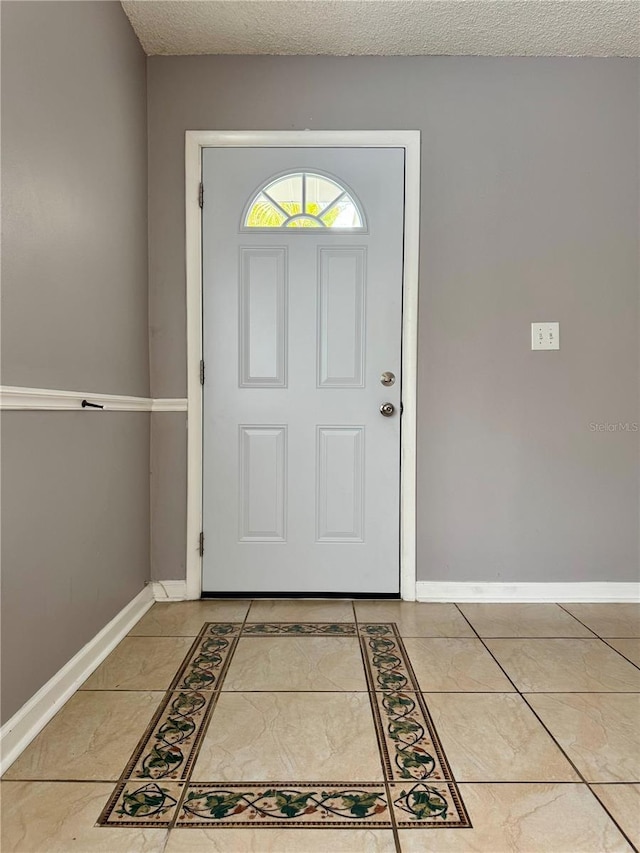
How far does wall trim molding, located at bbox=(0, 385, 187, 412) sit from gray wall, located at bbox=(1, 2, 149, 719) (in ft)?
0.08

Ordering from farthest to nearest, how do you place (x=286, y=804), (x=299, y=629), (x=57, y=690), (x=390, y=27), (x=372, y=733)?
(x=390, y=27)
(x=299, y=629)
(x=57, y=690)
(x=372, y=733)
(x=286, y=804)

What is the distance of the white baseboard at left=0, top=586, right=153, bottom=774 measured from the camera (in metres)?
1.43

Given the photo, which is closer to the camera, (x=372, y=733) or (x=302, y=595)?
(x=372, y=733)

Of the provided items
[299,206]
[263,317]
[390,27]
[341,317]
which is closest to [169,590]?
[263,317]

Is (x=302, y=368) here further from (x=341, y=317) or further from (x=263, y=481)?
(x=263, y=481)

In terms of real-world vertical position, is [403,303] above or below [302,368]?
above

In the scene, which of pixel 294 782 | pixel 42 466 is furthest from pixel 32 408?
pixel 294 782

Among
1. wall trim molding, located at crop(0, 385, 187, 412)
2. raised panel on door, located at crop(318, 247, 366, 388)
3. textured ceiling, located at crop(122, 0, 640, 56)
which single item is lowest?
wall trim molding, located at crop(0, 385, 187, 412)

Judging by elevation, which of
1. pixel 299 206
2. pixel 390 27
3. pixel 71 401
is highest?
pixel 390 27

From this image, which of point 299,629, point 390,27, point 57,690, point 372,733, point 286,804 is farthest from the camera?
point 390,27

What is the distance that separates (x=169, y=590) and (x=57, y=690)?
3.17 ft

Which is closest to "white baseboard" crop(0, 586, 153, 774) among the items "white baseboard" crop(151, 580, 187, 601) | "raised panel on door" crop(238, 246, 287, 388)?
"white baseboard" crop(151, 580, 187, 601)

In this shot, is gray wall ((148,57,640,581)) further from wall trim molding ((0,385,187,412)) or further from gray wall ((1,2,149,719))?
gray wall ((1,2,149,719))

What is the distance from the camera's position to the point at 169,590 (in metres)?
2.63
